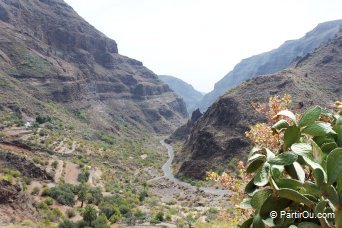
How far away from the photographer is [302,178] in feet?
12.1

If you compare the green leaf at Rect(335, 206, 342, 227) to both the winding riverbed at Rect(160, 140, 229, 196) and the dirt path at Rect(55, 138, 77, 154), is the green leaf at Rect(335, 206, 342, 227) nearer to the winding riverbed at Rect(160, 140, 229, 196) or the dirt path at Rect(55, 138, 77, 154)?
the winding riverbed at Rect(160, 140, 229, 196)

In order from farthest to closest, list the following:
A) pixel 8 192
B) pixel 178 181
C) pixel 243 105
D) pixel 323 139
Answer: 1. pixel 243 105
2. pixel 178 181
3. pixel 8 192
4. pixel 323 139

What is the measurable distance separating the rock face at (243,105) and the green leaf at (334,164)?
58.6 m

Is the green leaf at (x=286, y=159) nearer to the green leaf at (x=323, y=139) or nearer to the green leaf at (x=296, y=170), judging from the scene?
the green leaf at (x=296, y=170)

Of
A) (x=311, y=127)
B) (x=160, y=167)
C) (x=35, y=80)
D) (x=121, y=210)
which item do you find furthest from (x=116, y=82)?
(x=311, y=127)

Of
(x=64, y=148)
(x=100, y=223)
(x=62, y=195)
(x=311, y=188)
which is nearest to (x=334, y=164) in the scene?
(x=311, y=188)

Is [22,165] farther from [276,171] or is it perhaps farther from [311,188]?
[311,188]

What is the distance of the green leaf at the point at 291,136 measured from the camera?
13.7 ft

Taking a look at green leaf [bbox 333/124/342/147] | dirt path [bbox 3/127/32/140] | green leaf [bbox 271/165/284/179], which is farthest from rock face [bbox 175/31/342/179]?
green leaf [bbox 271/165/284/179]

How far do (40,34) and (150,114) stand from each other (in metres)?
52.0

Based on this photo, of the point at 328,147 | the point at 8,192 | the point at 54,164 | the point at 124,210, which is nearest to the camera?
the point at 328,147

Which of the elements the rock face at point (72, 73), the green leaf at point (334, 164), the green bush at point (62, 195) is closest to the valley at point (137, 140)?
the green leaf at point (334, 164)

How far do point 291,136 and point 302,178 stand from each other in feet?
2.03

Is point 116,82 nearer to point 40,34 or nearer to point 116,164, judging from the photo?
point 40,34
